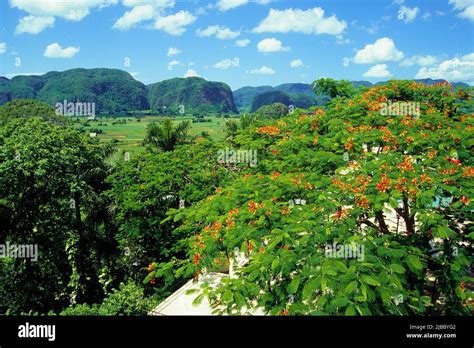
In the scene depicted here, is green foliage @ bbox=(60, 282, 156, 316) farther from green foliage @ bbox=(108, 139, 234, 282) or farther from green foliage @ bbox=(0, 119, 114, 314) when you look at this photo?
green foliage @ bbox=(0, 119, 114, 314)

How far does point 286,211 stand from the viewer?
23.1ft

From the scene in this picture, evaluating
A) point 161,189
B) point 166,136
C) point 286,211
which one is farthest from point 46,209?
point 286,211

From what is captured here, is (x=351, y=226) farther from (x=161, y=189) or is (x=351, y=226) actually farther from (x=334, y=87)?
(x=161, y=189)

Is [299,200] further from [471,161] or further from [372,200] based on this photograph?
[471,161]

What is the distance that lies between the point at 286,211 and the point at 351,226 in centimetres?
118

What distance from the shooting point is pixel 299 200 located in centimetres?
788

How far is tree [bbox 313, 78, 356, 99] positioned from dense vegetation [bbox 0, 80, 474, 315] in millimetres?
47

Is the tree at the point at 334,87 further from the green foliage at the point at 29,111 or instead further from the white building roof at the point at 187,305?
the green foliage at the point at 29,111

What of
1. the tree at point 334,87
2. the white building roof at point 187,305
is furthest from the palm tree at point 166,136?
the white building roof at point 187,305

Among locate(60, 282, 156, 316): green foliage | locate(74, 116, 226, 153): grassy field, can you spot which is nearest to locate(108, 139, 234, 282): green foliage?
locate(60, 282, 156, 316): green foliage

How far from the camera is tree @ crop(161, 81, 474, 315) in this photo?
17.8 feet

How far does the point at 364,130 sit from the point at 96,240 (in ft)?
58.4
